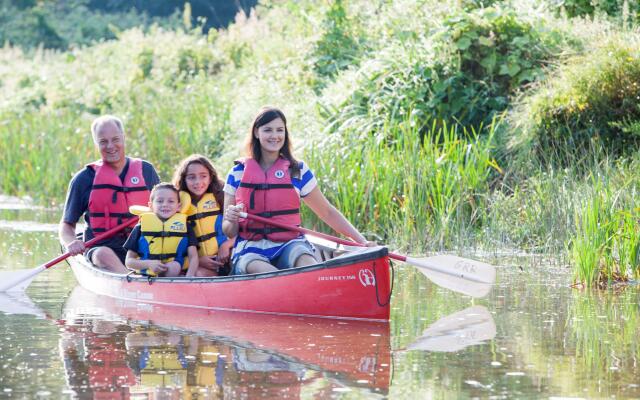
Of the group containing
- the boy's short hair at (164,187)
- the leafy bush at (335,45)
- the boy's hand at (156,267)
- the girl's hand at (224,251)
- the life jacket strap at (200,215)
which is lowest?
the boy's hand at (156,267)

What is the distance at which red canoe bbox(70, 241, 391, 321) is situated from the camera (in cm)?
656

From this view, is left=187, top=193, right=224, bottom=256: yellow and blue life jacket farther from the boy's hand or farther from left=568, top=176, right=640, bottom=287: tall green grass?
left=568, top=176, right=640, bottom=287: tall green grass

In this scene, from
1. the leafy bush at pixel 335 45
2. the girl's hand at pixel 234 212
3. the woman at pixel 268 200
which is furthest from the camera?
the leafy bush at pixel 335 45

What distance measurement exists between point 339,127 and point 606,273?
4328mm

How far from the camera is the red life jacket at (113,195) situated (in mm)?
7902

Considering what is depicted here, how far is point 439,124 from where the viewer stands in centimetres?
1148

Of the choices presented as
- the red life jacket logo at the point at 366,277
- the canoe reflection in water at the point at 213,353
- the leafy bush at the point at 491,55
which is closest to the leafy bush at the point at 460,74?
the leafy bush at the point at 491,55

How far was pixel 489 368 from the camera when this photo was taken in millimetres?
5402

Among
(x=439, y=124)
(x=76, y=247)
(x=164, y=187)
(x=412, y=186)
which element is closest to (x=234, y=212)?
(x=164, y=187)

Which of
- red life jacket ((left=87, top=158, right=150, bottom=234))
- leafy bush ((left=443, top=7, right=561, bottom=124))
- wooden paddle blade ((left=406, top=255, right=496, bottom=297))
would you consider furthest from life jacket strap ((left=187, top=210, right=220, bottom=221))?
leafy bush ((left=443, top=7, right=561, bottom=124))

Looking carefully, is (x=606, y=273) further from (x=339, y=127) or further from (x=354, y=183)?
(x=339, y=127)

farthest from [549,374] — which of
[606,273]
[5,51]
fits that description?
[5,51]

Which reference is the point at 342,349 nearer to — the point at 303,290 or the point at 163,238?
the point at 303,290

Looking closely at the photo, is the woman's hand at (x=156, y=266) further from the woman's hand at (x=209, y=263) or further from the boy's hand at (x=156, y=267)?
the woman's hand at (x=209, y=263)
